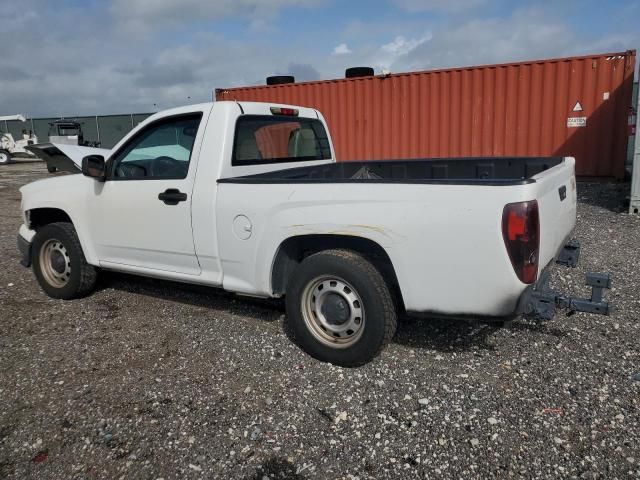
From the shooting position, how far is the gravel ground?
2.49m

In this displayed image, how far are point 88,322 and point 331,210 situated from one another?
2586mm

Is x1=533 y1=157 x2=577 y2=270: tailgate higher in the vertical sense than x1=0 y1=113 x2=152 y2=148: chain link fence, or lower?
lower

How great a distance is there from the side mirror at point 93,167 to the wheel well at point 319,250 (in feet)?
6.10

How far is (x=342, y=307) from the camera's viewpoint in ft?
10.7

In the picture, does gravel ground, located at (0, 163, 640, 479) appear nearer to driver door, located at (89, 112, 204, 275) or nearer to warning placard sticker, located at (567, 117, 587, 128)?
driver door, located at (89, 112, 204, 275)

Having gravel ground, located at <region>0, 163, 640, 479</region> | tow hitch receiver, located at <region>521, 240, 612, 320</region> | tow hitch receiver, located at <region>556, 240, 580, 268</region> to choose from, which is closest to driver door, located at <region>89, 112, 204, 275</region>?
gravel ground, located at <region>0, 163, 640, 479</region>

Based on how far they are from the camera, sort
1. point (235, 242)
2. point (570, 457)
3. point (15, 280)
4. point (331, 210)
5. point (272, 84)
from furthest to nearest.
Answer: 1. point (272, 84)
2. point (15, 280)
3. point (235, 242)
4. point (331, 210)
5. point (570, 457)

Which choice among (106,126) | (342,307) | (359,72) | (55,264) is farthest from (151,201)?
(106,126)

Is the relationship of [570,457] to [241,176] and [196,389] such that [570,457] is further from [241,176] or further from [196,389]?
[241,176]

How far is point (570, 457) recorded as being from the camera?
2.44 metres

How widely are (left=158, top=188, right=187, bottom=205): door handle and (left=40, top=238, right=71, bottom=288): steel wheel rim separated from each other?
162 cm

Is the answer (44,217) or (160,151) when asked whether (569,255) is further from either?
(44,217)

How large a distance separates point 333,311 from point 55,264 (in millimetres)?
3129

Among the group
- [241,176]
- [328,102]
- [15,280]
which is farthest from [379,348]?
[328,102]
